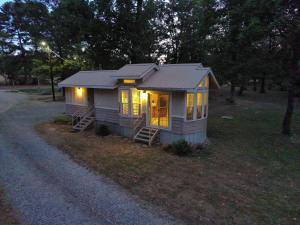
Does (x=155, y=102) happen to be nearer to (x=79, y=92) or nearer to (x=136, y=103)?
(x=136, y=103)

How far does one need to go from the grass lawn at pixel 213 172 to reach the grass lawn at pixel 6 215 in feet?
11.0

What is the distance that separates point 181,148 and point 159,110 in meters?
2.81

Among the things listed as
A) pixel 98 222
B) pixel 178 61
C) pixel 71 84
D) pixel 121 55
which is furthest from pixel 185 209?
pixel 178 61

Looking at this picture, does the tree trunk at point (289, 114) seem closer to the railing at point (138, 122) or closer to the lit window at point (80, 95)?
the railing at point (138, 122)

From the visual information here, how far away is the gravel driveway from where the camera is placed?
5.93m

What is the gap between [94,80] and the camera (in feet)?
53.9

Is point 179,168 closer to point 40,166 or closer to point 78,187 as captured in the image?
point 78,187

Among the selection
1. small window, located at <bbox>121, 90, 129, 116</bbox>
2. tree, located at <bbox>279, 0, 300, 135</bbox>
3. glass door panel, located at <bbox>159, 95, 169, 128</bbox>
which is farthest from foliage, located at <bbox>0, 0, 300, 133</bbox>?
small window, located at <bbox>121, 90, 129, 116</bbox>

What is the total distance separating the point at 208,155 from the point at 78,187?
6806 millimetres

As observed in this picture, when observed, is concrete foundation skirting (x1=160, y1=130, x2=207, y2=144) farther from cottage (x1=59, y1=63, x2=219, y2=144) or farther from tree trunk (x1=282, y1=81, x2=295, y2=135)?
tree trunk (x1=282, y1=81, x2=295, y2=135)

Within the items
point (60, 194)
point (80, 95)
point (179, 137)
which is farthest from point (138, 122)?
point (60, 194)

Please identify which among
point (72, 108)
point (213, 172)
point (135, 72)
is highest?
point (135, 72)

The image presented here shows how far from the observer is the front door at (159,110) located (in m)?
12.9

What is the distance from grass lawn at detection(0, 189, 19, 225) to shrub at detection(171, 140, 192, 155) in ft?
24.5
